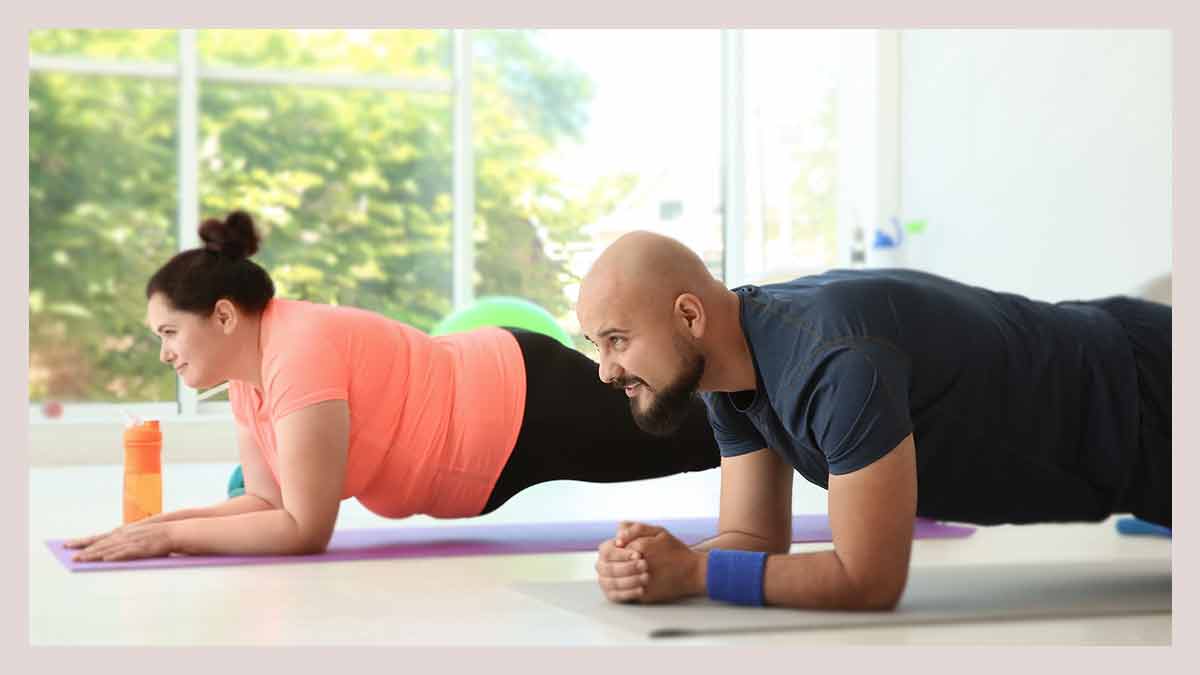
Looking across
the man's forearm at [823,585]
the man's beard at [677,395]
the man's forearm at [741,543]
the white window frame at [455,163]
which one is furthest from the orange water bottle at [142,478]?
the white window frame at [455,163]

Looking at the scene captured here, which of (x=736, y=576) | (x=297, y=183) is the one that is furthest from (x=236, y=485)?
(x=297, y=183)

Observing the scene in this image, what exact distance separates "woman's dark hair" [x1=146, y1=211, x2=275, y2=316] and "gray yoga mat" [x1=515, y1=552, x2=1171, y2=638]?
0.86 meters

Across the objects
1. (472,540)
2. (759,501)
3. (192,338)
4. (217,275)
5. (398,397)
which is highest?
(217,275)

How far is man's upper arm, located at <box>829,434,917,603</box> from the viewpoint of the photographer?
2.00 m

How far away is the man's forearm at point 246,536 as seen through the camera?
9.59 ft

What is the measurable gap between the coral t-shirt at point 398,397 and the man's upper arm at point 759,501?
2.54 ft

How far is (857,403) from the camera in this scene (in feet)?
6.58

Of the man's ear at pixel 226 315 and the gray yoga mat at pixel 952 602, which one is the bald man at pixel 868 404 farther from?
the man's ear at pixel 226 315

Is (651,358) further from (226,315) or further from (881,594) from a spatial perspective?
(226,315)

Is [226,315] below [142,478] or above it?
above

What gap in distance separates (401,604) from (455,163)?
466cm

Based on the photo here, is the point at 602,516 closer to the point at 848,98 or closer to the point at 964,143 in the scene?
the point at 964,143

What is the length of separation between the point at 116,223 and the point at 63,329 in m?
0.50

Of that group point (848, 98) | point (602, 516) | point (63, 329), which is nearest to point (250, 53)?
point (63, 329)
